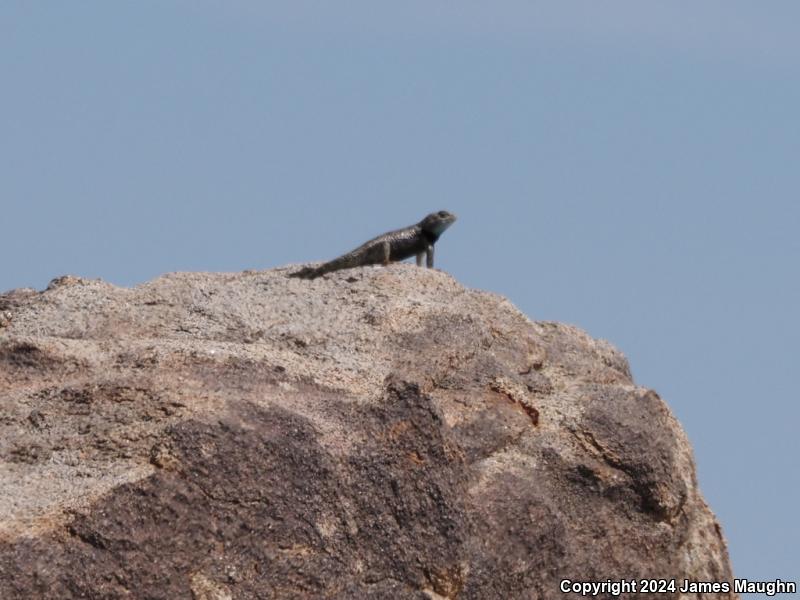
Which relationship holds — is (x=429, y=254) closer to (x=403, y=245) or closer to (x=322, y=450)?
(x=403, y=245)

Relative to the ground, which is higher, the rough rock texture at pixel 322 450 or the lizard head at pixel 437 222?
the lizard head at pixel 437 222

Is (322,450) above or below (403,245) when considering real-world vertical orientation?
below

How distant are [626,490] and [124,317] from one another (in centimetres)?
343

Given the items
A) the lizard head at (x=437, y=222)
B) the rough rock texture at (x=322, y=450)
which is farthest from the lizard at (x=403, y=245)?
the rough rock texture at (x=322, y=450)

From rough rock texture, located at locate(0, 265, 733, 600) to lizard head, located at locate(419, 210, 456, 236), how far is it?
442 centimetres

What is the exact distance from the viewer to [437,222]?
16125 millimetres

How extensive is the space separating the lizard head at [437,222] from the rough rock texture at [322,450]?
4.42 m

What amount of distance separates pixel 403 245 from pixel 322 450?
23.5ft

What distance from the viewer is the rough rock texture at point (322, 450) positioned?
7.89 metres

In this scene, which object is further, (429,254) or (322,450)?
(429,254)

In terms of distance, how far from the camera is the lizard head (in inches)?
625

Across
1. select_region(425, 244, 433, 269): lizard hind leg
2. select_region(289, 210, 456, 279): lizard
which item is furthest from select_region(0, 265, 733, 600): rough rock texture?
select_region(425, 244, 433, 269): lizard hind leg

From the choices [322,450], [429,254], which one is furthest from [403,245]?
[322,450]

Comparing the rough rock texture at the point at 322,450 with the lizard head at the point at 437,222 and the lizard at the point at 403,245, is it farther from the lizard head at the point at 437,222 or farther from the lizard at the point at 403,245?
the lizard head at the point at 437,222
